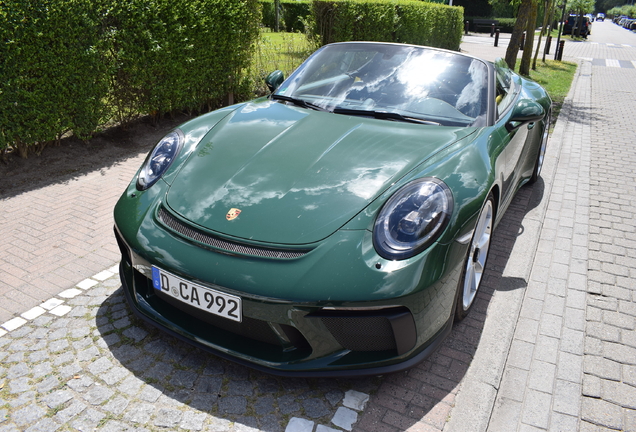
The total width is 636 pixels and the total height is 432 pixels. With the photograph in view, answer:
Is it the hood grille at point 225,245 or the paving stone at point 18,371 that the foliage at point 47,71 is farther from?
the hood grille at point 225,245

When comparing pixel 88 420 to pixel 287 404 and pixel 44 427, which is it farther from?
pixel 287 404

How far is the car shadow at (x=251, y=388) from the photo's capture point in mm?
2201

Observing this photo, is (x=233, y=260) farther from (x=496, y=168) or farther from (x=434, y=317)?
(x=496, y=168)

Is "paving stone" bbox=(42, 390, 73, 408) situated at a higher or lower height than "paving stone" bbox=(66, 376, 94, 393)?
higher

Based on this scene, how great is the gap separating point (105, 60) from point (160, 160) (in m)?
3.18

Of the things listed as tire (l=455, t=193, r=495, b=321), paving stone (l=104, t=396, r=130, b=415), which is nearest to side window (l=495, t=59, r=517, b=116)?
tire (l=455, t=193, r=495, b=321)

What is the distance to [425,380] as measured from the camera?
8.05 feet

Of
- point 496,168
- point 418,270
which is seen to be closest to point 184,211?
point 418,270

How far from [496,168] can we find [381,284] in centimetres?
125

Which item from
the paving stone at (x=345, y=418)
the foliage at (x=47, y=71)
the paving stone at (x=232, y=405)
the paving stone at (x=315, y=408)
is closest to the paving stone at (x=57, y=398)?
the paving stone at (x=232, y=405)

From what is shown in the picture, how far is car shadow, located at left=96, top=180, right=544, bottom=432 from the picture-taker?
2.20 m

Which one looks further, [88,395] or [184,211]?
[184,211]

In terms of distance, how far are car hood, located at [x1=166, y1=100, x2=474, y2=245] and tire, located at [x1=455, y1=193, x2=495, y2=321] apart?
46 cm

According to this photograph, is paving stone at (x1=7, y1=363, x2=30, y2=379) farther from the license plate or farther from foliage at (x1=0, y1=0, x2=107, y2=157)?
foliage at (x1=0, y1=0, x2=107, y2=157)
